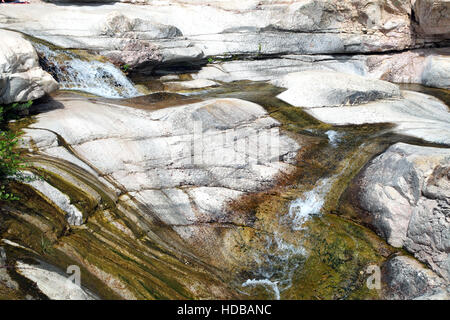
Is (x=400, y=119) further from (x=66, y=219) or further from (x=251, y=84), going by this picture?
(x=66, y=219)

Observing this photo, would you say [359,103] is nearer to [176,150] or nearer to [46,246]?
[176,150]

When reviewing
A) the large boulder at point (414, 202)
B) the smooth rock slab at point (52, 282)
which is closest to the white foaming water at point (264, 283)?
the large boulder at point (414, 202)

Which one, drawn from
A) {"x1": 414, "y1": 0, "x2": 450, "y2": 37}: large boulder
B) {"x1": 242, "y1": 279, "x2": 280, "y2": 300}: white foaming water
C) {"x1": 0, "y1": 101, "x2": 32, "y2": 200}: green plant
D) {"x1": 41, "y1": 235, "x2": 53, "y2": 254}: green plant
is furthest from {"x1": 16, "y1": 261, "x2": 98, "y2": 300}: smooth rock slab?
{"x1": 414, "y1": 0, "x2": 450, "y2": 37}: large boulder

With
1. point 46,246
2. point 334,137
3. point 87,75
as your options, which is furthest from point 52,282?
point 87,75

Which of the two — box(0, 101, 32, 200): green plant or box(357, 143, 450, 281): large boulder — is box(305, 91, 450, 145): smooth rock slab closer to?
box(357, 143, 450, 281): large boulder

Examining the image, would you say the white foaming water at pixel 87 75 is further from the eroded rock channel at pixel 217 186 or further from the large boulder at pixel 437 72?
the large boulder at pixel 437 72
